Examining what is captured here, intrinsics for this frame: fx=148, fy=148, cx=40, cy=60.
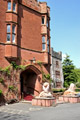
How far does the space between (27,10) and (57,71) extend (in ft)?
65.9

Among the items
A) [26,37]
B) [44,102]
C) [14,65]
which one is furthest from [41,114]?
[26,37]

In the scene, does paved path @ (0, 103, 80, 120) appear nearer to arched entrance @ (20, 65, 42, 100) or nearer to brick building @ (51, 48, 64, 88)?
arched entrance @ (20, 65, 42, 100)

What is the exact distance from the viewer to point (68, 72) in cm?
3869

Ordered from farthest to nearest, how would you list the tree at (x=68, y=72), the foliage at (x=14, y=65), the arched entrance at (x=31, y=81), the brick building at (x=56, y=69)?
1. the tree at (x=68, y=72)
2. the brick building at (x=56, y=69)
3. the arched entrance at (x=31, y=81)
4. the foliage at (x=14, y=65)

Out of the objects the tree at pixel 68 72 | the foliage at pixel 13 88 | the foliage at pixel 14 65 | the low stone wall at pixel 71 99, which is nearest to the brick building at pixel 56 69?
the tree at pixel 68 72

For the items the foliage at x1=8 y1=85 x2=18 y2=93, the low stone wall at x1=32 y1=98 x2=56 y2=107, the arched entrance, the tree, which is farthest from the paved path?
the tree

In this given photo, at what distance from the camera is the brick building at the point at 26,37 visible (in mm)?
14859

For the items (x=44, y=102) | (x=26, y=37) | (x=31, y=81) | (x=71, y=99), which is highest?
(x=26, y=37)

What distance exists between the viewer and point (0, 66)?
13.9 meters

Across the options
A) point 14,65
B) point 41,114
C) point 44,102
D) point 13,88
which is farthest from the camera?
point 14,65

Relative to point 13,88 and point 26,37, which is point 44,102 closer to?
point 13,88

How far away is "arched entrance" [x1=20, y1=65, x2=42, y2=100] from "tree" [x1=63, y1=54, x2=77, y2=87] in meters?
20.0

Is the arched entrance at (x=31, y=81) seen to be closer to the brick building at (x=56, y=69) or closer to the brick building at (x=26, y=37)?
Answer: the brick building at (x=26, y=37)

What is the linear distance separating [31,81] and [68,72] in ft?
73.4
